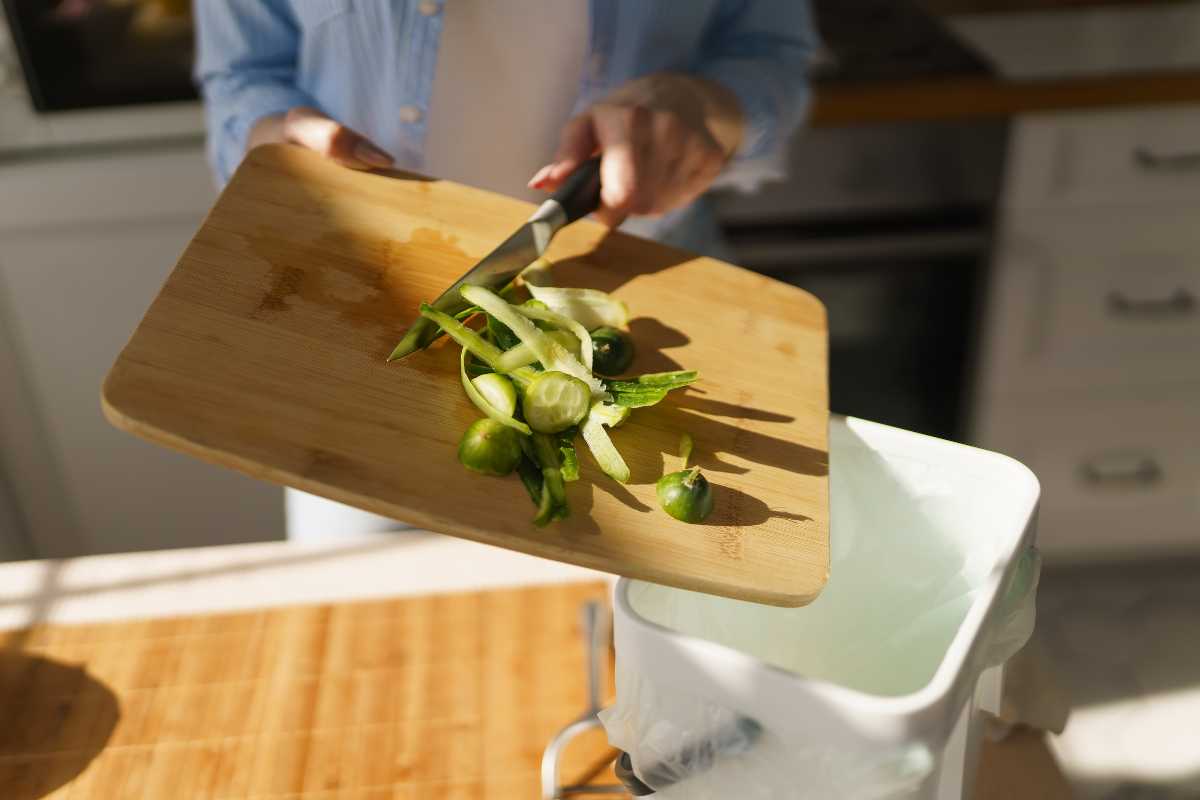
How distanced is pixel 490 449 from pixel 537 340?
0.38ft

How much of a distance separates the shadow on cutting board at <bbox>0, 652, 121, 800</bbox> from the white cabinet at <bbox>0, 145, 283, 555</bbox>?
1196mm

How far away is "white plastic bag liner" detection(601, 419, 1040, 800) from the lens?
0.53 meters

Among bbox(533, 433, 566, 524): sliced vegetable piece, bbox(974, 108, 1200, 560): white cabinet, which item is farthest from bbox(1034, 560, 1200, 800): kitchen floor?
bbox(533, 433, 566, 524): sliced vegetable piece

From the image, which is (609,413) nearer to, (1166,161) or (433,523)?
(433,523)

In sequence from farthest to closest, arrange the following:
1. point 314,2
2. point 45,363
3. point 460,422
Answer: point 45,363
point 314,2
point 460,422

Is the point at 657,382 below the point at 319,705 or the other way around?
the other way around

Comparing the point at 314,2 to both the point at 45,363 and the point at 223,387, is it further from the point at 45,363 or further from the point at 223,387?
the point at 45,363

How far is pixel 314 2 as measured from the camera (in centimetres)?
113

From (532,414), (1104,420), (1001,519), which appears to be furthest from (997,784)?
(1104,420)

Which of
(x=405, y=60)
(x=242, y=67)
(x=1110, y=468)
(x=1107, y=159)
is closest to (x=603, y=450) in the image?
(x=405, y=60)

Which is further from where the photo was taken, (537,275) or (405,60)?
(405,60)

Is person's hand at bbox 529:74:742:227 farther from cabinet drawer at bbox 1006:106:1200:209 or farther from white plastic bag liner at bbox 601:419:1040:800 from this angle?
cabinet drawer at bbox 1006:106:1200:209

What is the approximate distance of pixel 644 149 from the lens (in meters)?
1.02

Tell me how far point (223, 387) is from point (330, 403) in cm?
7
